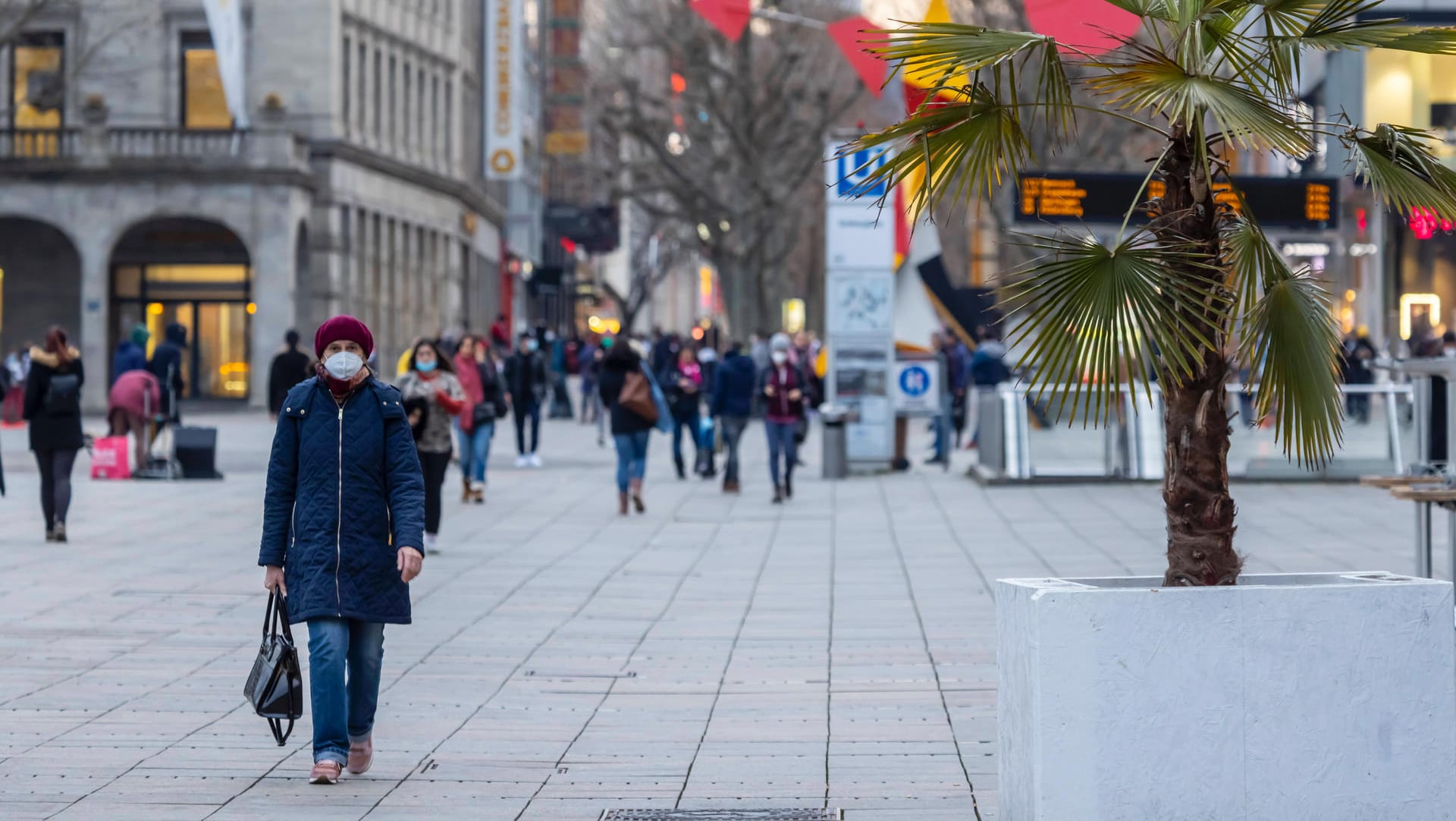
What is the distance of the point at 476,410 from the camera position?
65.0 ft

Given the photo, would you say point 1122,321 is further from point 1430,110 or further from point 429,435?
point 1430,110

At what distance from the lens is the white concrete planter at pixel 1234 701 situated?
563 centimetres

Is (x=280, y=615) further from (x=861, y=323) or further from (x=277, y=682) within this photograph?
(x=861, y=323)

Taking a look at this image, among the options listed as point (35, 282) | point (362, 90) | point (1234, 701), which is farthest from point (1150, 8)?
point (362, 90)

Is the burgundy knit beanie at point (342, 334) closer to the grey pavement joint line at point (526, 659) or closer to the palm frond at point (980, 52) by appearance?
the grey pavement joint line at point (526, 659)

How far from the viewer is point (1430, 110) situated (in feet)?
125

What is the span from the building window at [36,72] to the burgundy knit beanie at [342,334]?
41716 mm

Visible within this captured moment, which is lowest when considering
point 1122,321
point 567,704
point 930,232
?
point 567,704

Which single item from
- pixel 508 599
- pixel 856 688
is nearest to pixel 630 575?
pixel 508 599

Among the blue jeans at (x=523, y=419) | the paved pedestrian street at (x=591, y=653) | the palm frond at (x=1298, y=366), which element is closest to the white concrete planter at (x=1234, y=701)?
the palm frond at (x=1298, y=366)

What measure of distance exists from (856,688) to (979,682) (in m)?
0.56

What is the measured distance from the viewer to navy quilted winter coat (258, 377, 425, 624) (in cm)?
709

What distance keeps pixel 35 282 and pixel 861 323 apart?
2776 cm

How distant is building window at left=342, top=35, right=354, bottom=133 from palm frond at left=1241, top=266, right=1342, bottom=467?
46028 millimetres
